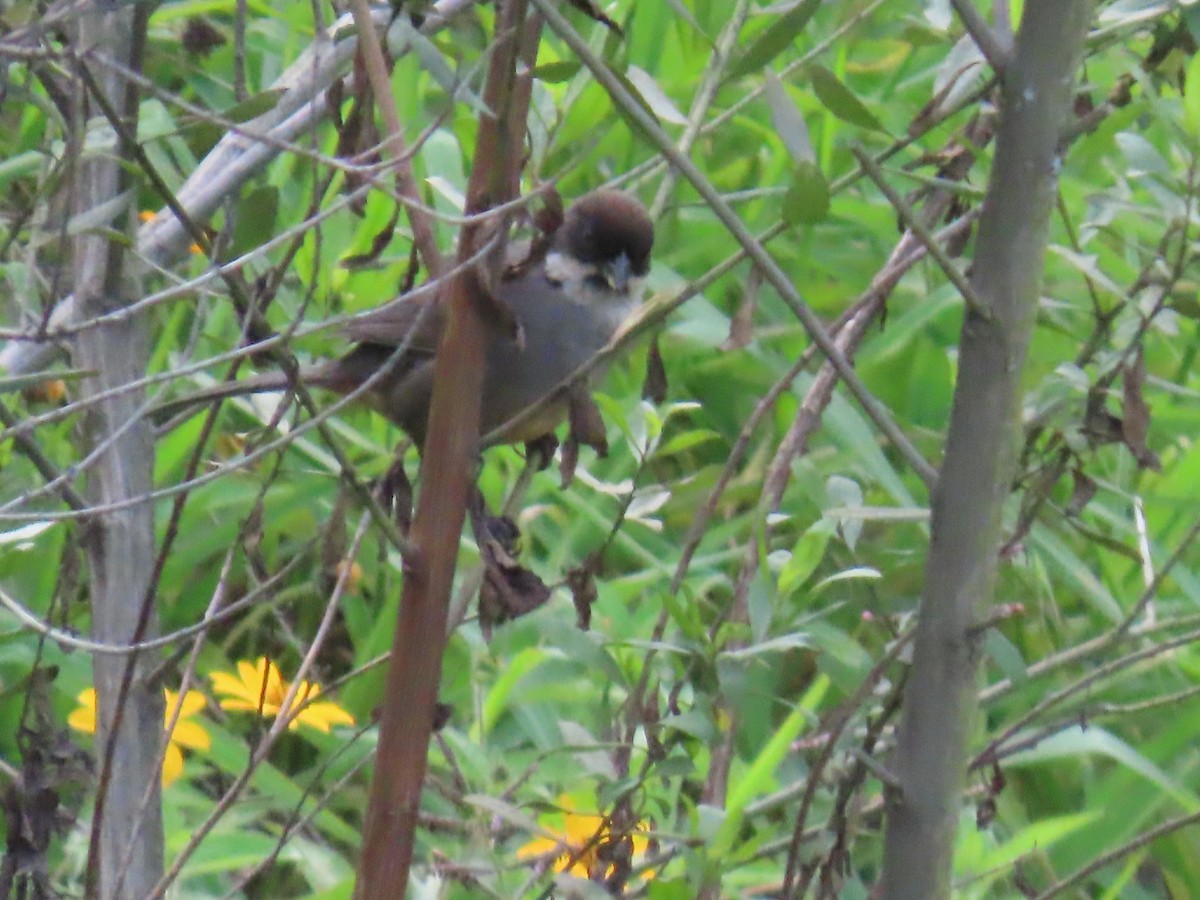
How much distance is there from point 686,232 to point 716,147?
0.25 m

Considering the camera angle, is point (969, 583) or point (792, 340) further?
point (792, 340)

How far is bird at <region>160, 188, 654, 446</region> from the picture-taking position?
270 cm

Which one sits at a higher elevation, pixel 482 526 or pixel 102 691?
pixel 482 526

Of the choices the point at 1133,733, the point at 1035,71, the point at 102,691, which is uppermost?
the point at 1035,71

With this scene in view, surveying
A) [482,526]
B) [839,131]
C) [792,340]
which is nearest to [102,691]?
[482,526]

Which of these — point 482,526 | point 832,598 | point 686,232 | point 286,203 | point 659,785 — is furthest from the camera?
point 686,232

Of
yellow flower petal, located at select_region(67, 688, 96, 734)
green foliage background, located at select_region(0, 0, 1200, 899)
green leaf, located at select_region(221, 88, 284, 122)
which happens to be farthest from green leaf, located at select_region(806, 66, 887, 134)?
yellow flower petal, located at select_region(67, 688, 96, 734)

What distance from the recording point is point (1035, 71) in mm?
1362

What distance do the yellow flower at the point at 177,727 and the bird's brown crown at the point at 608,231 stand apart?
1.04 meters

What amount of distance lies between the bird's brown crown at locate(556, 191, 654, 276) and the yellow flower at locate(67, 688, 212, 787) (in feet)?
3.40

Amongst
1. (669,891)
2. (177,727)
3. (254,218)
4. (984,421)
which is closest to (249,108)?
(254,218)

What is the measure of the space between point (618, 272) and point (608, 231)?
4.2 inches

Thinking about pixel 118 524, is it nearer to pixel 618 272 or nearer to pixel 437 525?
pixel 437 525

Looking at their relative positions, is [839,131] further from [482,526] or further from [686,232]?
[482,526]
